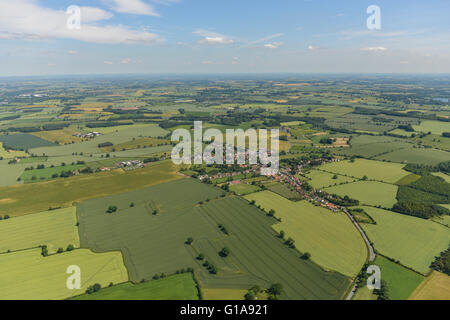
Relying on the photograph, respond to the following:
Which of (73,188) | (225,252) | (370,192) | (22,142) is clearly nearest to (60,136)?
(22,142)

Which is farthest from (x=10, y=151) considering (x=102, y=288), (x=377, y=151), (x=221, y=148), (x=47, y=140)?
(x=377, y=151)

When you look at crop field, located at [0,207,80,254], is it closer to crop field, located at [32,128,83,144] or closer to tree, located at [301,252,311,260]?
tree, located at [301,252,311,260]

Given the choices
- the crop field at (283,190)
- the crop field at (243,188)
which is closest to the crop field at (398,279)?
the crop field at (283,190)

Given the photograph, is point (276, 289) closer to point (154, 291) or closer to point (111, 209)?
point (154, 291)

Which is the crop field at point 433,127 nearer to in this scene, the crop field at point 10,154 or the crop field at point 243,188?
the crop field at point 243,188

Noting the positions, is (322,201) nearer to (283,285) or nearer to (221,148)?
(283,285)
